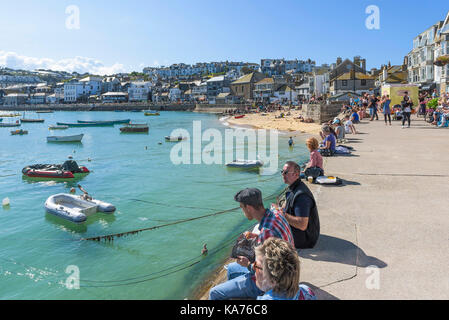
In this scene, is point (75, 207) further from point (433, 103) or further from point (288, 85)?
point (288, 85)

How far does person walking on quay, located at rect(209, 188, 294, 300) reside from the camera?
430 cm

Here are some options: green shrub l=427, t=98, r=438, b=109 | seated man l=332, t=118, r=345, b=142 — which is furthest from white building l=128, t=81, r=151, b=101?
seated man l=332, t=118, r=345, b=142

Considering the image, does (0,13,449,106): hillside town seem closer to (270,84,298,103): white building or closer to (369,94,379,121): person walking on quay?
(270,84,298,103): white building

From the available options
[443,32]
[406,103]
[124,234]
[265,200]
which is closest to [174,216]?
[124,234]

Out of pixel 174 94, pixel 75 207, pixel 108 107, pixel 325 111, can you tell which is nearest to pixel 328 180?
pixel 75 207

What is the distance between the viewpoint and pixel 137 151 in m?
38.3

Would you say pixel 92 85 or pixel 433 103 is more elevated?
pixel 92 85

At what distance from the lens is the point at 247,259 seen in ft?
15.0

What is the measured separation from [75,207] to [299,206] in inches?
494

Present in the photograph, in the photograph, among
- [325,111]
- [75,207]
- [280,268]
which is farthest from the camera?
[325,111]

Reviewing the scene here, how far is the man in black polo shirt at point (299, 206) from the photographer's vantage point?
543 cm

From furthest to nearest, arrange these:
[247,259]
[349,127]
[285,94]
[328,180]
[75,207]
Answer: [285,94] → [349,127] → [75,207] → [328,180] → [247,259]

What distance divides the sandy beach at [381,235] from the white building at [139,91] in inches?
6656
